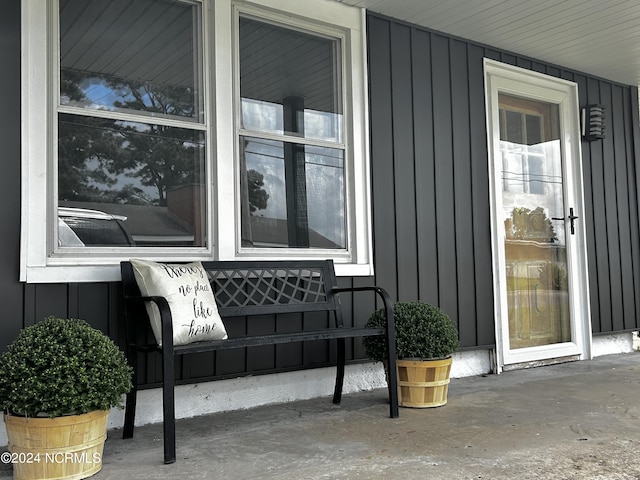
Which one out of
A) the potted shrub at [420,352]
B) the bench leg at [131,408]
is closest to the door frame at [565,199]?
the potted shrub at [420,352]

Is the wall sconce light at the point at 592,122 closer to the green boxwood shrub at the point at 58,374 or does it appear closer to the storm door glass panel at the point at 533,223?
the storm door glass panel at the point at 533,223

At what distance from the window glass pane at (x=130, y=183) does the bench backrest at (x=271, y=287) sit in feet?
0.84

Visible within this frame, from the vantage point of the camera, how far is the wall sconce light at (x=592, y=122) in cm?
519

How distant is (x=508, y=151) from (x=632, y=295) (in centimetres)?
186

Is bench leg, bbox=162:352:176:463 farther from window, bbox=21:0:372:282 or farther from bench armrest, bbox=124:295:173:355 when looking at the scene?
window, bbox=21:0:372:282

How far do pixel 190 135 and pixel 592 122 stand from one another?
3.52 metres

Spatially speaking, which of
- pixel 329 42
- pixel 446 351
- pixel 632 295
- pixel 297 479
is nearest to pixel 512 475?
pixel 297 479

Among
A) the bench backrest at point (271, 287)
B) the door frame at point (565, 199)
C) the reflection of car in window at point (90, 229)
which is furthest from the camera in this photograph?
the door frame at point (565, 199)

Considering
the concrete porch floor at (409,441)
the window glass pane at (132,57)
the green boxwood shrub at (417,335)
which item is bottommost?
the concrete porch floor at (409,441)

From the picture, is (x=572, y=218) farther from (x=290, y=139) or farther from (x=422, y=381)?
(x=290, y=139)

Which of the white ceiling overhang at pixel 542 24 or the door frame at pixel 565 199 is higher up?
the white ceiling overhang at pixel 542 24

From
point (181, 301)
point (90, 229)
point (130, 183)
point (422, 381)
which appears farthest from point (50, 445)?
point (422, 381)

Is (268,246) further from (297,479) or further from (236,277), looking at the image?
(297,479)

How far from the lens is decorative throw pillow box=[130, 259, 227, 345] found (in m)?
2.67
